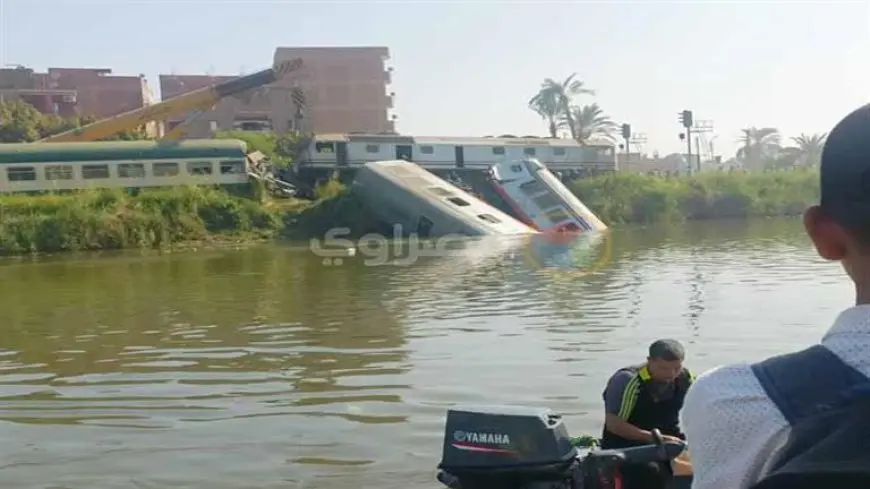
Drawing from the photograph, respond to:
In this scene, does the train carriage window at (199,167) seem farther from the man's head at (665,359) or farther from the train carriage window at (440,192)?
the man's head at (665,359)

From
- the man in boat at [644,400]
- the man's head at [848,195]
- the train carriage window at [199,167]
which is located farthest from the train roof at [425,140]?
the man's head at [848,195]

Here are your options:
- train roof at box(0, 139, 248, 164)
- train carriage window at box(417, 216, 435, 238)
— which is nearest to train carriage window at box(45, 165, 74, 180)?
train roof at box(0, 139, 248, 164)

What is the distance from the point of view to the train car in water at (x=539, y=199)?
3725 centimetres

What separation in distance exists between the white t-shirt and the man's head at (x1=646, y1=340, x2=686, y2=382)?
12.2 ft

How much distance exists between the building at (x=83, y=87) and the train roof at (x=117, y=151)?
931 inches

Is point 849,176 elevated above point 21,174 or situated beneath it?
situated beneath

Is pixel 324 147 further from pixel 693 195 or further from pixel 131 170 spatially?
pixel 693 195

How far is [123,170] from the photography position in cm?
3934

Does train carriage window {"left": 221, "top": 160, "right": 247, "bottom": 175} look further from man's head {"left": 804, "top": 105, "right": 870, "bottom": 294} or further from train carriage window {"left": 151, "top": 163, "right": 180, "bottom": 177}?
man's head {"left": 804, "top": 105, "right": 870, "bottom": 294}

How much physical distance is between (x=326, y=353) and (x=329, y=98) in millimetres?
53717

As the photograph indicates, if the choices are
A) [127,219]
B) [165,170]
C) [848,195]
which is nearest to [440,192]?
[127,219]

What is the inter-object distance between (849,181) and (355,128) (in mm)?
64267

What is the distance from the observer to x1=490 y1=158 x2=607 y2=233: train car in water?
122 feet

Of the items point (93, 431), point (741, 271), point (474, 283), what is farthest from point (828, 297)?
point (93, 431)
